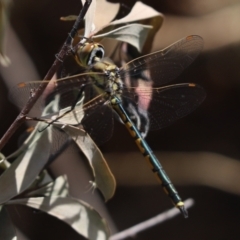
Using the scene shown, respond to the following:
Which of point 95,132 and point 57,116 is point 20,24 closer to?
point 95,132

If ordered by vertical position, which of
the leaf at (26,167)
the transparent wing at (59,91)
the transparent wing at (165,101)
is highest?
the transparent wing at (59,91)

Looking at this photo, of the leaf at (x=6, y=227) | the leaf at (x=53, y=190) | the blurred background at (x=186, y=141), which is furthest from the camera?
the blurred background at (x=186, y=141)

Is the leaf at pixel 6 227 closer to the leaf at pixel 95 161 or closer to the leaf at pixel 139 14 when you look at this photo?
the leaf at pixel 95 161

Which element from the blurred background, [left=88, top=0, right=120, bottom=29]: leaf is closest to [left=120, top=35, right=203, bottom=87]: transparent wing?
[left=88, top=0, right=120, bottom=29]: leaf

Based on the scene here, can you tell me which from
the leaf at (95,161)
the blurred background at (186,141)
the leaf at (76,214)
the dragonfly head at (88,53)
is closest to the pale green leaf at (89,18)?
the dragonfly head at (88,53)

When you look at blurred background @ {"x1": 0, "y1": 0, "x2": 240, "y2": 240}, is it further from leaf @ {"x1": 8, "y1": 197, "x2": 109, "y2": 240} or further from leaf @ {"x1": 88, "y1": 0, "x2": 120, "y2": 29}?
leaf @ {"x1": 8, "y1": 197, "x2": 109, "y2": 240}

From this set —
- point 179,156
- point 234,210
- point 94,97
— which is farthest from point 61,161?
point 234,210
